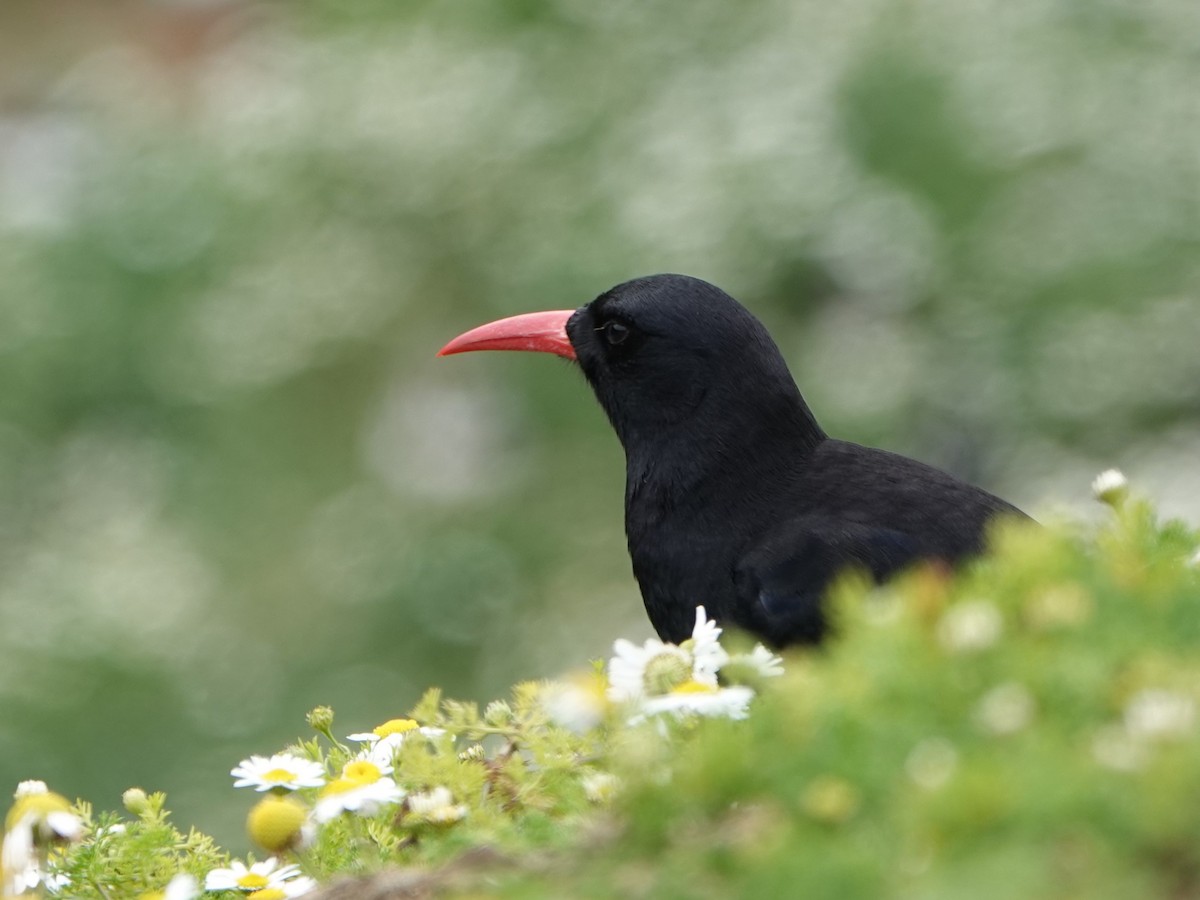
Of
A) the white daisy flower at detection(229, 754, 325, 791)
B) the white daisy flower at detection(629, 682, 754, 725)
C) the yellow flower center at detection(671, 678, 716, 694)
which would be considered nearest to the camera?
the white daisy flower at detection(629, 682, 754, 725)

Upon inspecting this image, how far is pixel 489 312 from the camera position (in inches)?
491

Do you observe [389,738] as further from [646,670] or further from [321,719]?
[646,670]

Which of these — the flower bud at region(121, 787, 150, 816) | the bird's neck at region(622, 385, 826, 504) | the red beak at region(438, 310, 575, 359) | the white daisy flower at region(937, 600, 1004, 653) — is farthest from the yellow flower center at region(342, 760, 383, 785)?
the red beak at region(438, 310, 575, 359)

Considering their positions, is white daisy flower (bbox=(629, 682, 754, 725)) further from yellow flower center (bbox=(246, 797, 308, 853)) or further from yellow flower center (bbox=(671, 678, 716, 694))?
yellow flower center (bbox=(246, 797, 308, 853))

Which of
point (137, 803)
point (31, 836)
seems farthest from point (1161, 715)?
point (137, 803)

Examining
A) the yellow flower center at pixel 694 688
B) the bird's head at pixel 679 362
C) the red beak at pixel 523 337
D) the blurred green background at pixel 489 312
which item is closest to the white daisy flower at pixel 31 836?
the yellow flower center at pixel 694 688

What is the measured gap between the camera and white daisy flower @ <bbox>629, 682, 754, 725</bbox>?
2898 mm

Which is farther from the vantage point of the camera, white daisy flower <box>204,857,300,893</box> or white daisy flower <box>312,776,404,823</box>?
white daisy flower <box>204,857,300,893</box>

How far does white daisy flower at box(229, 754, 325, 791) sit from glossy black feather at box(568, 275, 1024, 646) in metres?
1.55

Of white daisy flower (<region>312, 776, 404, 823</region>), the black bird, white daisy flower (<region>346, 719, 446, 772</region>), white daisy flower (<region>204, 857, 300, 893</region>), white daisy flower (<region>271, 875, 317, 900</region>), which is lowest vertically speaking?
white daisy flower (<region>271, 875, 317, 900</region>)

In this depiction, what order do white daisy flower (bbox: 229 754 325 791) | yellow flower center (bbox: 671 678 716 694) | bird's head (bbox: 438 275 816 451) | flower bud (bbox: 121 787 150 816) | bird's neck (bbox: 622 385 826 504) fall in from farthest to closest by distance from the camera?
bird's head (bbox: 438 275 816 451) < bird's neck (bbox: 622 385 826 504) < flower bud (bbox: 121 787 150 816) < white daisy flower (bbox: 229 754 325 791) < yellow flower center (bbox: 671 678 716 694)

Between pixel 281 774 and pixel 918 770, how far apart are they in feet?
4.99

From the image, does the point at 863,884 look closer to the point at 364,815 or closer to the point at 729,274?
the point at 364,815

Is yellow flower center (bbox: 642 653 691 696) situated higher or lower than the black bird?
lower
